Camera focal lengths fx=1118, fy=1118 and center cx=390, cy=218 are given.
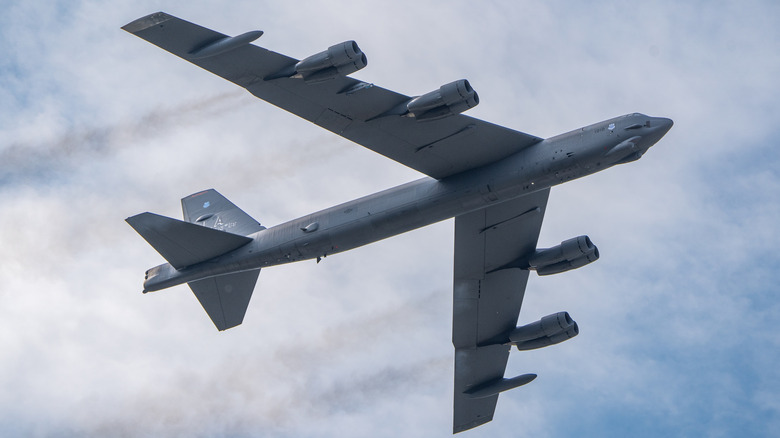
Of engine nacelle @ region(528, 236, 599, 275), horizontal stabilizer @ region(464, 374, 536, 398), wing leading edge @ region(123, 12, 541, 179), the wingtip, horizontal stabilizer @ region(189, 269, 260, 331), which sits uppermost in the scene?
the wingtip

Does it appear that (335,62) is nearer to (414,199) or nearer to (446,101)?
(446,101)

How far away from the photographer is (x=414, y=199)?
152 feet

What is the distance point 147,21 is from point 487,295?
20.1 m

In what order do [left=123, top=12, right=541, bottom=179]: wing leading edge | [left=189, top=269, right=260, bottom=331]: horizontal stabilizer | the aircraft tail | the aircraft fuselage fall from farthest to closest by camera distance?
[left=189, top=269, right=260, bottom=331]: horizontal stabilizer, the aircraft tail, the aircraft fuselage, [left=123, top=12, right=541, bottom=179]: wing leading edge

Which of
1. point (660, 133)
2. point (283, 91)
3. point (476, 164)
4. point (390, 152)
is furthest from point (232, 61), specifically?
point (660, 133)

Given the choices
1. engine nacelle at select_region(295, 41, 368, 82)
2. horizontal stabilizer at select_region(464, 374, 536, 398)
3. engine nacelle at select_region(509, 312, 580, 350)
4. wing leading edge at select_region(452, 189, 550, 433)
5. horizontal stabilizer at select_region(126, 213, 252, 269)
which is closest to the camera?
engine nacelle at select_region(295, 41, 368, 82)

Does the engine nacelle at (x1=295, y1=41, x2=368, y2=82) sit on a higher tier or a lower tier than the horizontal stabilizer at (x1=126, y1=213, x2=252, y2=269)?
higher

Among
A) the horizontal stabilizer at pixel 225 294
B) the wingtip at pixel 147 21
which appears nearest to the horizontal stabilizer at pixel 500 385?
the horizontal stabilizer at pixel 225 294

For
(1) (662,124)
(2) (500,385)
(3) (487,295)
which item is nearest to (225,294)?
(3) (487,295)

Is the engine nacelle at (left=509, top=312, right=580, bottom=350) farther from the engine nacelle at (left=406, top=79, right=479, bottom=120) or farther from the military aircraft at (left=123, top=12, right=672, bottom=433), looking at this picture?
the engine nacelle at (left=406, top=79, right=479, bottom=120)

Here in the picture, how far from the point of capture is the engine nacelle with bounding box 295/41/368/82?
4153 cm

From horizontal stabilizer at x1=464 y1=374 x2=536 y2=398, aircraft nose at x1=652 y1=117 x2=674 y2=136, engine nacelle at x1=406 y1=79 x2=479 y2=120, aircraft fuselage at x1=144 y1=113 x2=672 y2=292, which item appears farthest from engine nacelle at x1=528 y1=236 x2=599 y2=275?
engine nacelle at x1=406 y1=79 x2=479 y2=120

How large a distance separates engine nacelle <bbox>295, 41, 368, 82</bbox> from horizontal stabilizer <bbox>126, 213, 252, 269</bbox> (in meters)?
9.22

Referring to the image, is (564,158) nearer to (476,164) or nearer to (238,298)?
(476,164)
